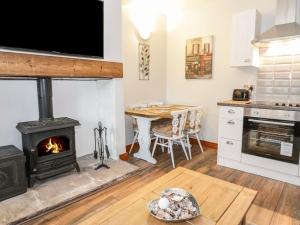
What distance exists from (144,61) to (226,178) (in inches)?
92.3

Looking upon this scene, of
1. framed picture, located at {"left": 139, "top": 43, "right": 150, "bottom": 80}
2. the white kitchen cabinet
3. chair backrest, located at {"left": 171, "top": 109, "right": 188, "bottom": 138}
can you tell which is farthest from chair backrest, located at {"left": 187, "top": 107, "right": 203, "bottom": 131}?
framed picture, located at {"left": 139, "top": 43, "right": 150, "bottom": 80}

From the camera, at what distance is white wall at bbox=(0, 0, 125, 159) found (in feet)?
7.70

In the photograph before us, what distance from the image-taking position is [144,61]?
382 cm

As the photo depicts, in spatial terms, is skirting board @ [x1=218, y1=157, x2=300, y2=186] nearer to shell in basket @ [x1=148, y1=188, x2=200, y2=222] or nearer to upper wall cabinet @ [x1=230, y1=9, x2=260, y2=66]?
upper wall cabinet @ [x1=230, y1=9, x2=260, y2=66]

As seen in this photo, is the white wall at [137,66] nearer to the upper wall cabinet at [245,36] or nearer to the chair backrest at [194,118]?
the chair backrest at [194,118]


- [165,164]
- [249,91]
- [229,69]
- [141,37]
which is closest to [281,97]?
[249,91]

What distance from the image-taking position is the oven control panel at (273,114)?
2.38 m

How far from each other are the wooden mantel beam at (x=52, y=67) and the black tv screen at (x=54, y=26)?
0.08 metres

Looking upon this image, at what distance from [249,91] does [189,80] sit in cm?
116

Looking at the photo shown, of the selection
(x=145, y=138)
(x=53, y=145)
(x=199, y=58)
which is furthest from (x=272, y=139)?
(x=53, y=145)

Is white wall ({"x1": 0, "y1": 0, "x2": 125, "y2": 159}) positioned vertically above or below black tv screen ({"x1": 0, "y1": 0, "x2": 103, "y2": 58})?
below

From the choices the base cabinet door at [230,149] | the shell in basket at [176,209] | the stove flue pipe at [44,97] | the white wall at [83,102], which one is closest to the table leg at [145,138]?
the white wall at [83,102]

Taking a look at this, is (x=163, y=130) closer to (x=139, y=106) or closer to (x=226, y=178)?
(x=139, y=106)

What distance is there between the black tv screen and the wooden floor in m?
1.57
